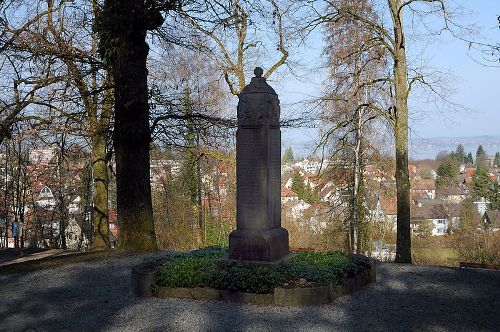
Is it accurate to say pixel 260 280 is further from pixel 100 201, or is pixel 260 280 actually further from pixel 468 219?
pixel 468 219

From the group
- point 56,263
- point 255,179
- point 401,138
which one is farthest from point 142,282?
A: point 401,138

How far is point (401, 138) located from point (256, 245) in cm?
703

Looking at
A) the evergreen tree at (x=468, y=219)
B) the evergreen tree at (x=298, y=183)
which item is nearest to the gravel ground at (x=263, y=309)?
the evergreen tree at (x=298, y=183)

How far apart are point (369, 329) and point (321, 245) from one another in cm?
1946

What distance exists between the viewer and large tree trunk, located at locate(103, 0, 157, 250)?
12633mm

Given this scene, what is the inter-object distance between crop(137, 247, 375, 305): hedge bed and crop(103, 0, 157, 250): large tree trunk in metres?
4.37

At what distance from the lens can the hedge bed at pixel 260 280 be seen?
736cm

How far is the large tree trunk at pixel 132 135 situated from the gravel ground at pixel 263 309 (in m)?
3.38

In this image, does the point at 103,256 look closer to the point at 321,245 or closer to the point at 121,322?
the point at 121,322

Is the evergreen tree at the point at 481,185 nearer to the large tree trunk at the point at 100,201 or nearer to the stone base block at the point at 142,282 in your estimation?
the large tree trunk at the point at 100,201

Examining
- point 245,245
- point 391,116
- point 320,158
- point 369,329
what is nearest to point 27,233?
point 320,158

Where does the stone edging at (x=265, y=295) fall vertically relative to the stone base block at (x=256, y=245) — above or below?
below

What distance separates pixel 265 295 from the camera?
24.2 feet

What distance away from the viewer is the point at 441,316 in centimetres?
671
